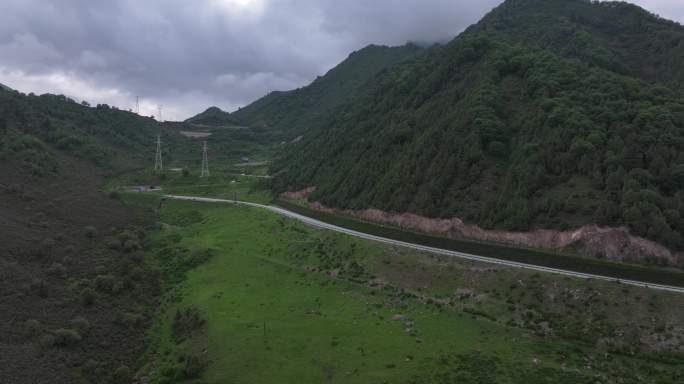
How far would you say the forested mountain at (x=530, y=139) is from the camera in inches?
2148

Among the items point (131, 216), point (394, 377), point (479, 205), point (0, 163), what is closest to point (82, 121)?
point (0, 163)

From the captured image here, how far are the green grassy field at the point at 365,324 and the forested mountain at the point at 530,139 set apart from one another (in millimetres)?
13134

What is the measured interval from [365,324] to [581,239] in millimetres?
A: 26203

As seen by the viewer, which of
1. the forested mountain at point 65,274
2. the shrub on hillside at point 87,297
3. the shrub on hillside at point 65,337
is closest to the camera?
the forested mountain at point 65,274

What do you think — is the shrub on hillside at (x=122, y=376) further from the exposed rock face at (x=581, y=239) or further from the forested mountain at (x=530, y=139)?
the forested mountain at (x=530, y=139)

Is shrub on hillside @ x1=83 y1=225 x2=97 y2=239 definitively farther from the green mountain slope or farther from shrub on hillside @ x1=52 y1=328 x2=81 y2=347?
the green mountain slope

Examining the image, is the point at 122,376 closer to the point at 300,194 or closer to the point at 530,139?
the point at 530,139

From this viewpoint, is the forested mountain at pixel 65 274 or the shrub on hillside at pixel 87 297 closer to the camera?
the forested mountain at pixel 65 274

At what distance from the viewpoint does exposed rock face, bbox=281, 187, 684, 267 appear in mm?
46375

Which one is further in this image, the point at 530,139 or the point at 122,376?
the point at 530,139

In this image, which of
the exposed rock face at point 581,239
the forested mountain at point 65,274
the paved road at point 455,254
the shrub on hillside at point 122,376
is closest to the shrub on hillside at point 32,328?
the forested mountain at point 65,274

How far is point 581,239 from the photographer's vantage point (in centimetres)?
5059

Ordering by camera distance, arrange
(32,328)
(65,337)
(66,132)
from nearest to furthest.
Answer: (65,337) → (32,328) → (66,132)

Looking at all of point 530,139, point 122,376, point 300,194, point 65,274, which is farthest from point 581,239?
point 300,194
